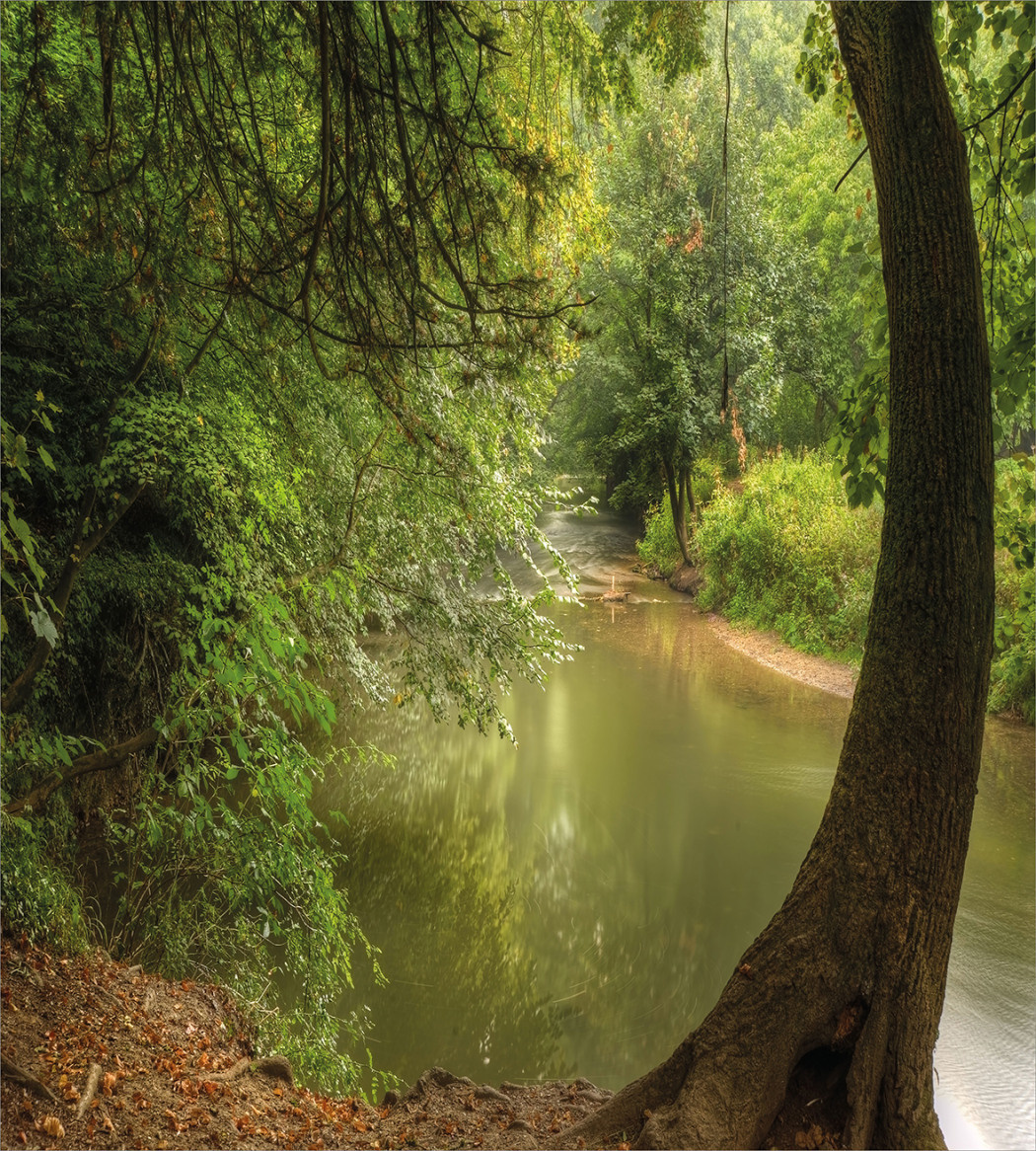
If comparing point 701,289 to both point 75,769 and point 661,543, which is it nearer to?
point 661,543

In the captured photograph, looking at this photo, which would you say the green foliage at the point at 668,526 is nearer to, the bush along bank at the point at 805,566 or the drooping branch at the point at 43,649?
the bush along bank at the point at 805,566

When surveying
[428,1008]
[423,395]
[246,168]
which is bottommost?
[428,1008]

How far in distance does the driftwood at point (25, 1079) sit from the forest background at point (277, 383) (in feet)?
3.12

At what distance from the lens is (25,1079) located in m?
2.55

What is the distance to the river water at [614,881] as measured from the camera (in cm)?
502

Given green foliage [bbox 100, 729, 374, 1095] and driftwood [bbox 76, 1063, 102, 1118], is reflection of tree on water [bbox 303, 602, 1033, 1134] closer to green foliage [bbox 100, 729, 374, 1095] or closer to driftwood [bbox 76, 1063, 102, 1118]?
green foliage [bbox 100, 729, 374, 1095]

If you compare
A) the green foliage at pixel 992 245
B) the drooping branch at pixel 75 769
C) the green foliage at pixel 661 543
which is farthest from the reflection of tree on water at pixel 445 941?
the green foliage at pixel 661 543

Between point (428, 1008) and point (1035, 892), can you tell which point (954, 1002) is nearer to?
point (1035, 892)

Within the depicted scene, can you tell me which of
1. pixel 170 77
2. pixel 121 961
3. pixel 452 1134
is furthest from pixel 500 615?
pixel 170 77

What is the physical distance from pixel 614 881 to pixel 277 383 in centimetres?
450

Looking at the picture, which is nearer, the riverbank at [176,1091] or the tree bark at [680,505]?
the riverbank at [176,1091]

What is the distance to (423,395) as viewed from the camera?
5.12 meters

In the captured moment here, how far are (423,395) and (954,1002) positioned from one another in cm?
480

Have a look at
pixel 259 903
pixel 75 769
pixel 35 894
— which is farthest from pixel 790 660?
pixel 35 894
